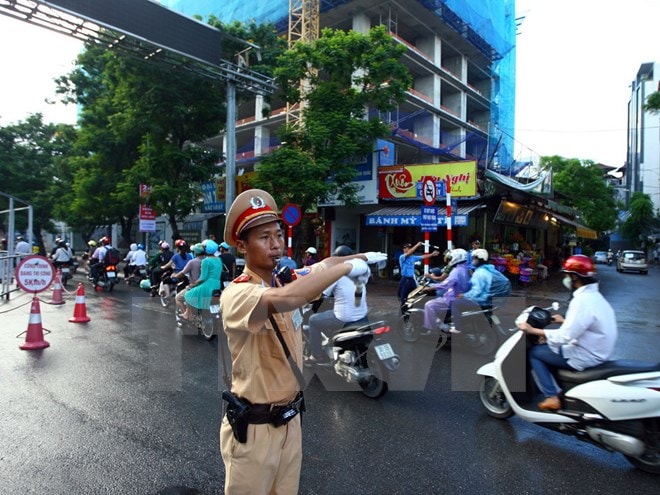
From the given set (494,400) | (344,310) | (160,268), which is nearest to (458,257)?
(344,310)

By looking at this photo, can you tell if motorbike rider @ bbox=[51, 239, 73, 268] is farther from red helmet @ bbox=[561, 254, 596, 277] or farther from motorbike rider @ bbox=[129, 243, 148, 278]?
red helmet @ bbox=[561, 254, 596, 277]

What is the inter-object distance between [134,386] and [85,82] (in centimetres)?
2118

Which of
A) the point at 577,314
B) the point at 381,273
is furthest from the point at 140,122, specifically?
the point at 577,314

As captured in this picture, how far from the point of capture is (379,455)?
3279 millimetres

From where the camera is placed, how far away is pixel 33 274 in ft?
24.6

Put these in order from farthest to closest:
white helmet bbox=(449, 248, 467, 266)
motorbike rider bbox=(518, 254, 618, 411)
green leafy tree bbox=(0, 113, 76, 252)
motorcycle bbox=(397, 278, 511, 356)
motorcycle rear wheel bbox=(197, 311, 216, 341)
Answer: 1. green leafy tree bbox=(0, 113, 76, 252)
2. motorcycle rear wheel bbox=(197, 311, 216, 341)
3. white helmet bbox=(449, 248, 467, 266)
4. motorcycle bbox=(397, 278, 511, 356)
5. motorbike rider bbox=(518, 254, 618, 411)

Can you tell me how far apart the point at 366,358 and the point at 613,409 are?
86.3 inches

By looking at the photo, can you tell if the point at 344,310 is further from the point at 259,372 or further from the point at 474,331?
the point at 259,372

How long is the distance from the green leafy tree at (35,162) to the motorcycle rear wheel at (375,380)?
26.0 metres

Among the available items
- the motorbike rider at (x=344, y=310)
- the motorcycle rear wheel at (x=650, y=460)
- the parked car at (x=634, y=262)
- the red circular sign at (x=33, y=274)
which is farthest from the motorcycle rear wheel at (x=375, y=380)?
the parked car at (x=634, y=262)

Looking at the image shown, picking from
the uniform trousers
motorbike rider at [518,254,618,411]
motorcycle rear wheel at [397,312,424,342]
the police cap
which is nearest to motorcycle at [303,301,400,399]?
motorbike rider at [518,254,618,411]

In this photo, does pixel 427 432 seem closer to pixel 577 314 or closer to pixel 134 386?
pixel 577 314

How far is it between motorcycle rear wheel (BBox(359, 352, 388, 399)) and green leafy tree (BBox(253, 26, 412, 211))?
9568 mm

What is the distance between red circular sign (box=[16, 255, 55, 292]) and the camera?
7.41 metres
